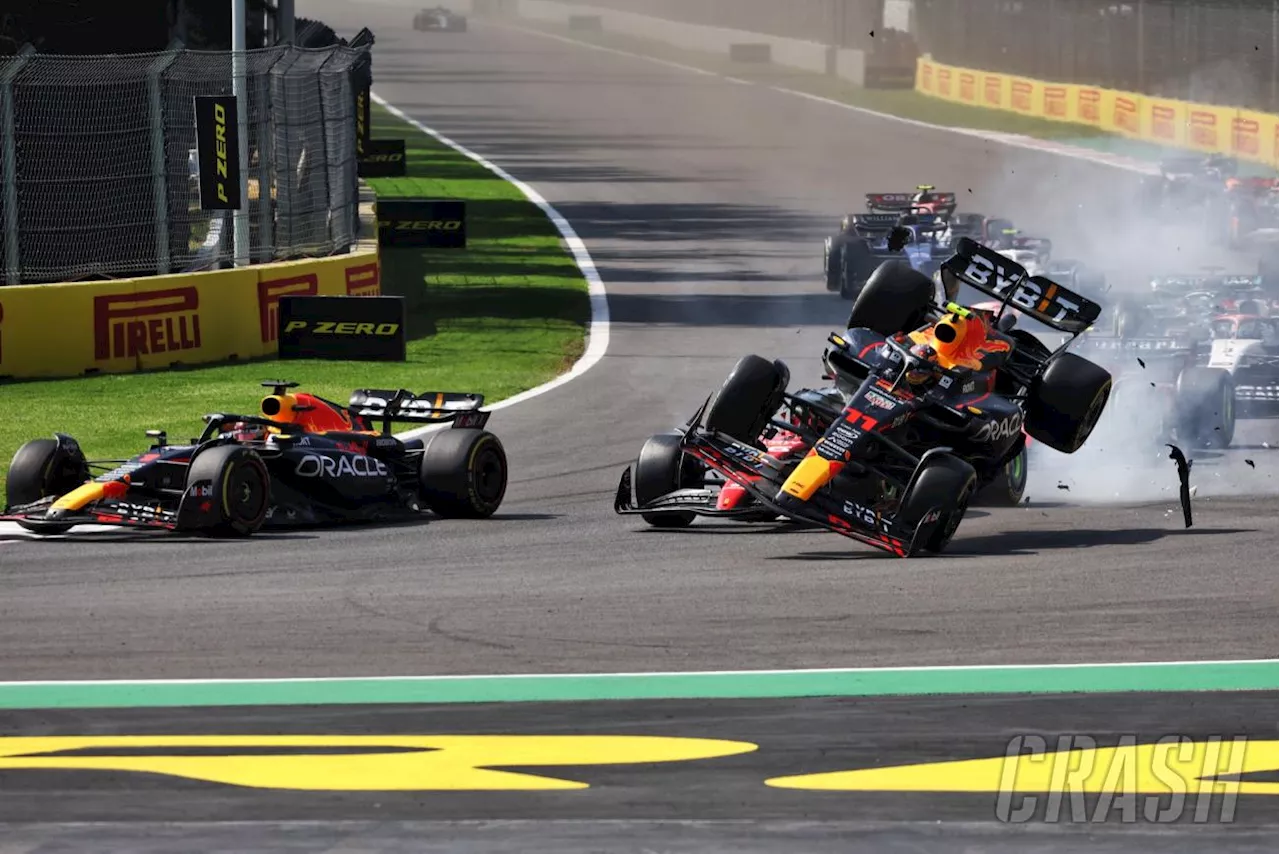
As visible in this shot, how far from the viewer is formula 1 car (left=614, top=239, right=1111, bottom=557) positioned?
12945 millimetres

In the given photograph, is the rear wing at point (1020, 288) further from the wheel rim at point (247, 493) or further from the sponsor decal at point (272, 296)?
the sponsor decal at point (272, 296)

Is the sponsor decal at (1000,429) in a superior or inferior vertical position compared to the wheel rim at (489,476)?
superior

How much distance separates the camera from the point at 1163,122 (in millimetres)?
54438

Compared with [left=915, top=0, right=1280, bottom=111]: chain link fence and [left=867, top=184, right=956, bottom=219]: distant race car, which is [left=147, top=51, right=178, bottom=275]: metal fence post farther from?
[left=915, top=0, right=1280, bottom=111]: chain link fence

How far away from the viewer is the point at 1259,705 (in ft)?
29.6

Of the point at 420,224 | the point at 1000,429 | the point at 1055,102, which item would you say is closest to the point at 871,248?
the point at 420,224

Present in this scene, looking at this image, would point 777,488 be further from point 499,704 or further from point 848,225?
point 848,225

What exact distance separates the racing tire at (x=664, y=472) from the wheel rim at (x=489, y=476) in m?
1.03

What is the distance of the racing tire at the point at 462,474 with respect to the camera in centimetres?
1455

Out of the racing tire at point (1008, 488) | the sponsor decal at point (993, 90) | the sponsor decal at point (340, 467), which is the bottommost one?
the sponsor decal at point (993, 90)

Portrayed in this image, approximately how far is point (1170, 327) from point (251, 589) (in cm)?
1193

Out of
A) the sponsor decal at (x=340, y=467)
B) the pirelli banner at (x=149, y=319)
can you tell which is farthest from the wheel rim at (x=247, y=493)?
the pirelli banner at (x=149, y=319)

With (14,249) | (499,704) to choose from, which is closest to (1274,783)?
(499,704)

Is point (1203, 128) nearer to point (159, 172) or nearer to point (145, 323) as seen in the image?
point (159, 172)
